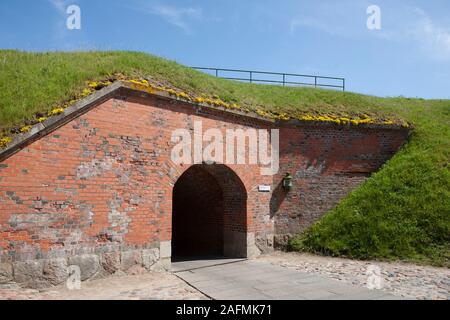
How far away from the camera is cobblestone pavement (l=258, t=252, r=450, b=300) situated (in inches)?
270

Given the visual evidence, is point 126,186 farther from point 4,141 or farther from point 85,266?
point 4,141

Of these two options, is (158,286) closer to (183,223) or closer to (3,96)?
(3,96)

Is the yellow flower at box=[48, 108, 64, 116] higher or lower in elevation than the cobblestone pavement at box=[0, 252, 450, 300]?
higher

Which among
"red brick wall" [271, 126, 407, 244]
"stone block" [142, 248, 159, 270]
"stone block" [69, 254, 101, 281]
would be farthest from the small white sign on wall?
"stone block" [69, 254, 101, 281]

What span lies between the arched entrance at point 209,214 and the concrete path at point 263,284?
→ 5.70 feet

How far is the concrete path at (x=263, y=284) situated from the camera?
661cm

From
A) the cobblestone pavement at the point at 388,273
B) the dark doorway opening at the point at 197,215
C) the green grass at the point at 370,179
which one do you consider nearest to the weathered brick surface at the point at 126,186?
the dark doorway opening at the point at 197,215

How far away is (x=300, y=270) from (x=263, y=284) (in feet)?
5.38

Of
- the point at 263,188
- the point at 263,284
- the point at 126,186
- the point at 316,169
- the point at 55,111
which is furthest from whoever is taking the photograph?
the point at 316,169

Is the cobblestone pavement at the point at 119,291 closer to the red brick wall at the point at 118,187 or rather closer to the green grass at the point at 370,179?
the red brick wall at the point at 118,187

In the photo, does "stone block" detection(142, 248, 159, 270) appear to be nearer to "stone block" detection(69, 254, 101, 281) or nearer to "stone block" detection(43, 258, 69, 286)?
"stone block" detection(69, 254, 101, 281)

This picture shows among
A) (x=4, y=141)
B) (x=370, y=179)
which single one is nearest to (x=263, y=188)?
(x=370, y=179)

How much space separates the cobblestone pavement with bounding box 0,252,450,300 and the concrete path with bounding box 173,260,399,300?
0.32 m

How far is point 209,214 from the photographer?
1261 cm
